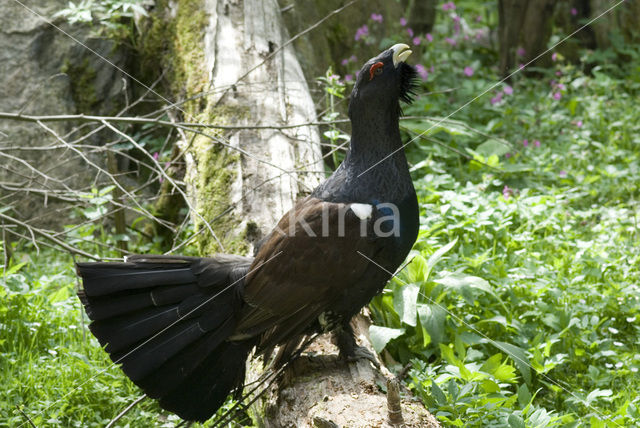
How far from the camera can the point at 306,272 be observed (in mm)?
2770

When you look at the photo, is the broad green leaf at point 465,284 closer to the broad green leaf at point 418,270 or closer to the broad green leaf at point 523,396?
the broad green leaf at point 418,270

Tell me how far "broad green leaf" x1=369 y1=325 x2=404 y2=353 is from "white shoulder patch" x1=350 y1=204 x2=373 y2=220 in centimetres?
63

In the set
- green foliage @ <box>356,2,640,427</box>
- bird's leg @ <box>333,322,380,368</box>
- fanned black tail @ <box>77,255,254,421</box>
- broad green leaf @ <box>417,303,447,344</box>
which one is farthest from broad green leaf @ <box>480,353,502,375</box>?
fanned black tail @ <box>77,255,254,421</box>

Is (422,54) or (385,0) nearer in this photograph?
(385,0)

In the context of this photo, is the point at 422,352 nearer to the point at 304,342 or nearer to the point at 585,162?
the point at 304,342

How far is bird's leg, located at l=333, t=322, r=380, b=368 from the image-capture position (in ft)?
9.47

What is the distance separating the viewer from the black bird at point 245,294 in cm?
271

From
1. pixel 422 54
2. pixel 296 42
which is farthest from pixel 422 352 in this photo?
pixel 422 54

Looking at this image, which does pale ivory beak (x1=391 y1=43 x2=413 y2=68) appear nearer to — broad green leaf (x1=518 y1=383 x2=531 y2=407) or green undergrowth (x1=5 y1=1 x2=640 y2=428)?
green undergrowth (x1=5 y1=1 x2=640 y2=428)

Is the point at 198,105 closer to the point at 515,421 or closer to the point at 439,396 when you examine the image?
the point at 439,396

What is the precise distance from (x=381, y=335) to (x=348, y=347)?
29cm

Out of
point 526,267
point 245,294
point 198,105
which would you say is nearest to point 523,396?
point 526,267

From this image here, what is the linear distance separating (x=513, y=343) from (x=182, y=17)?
9.89ft

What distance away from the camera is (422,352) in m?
3.35
